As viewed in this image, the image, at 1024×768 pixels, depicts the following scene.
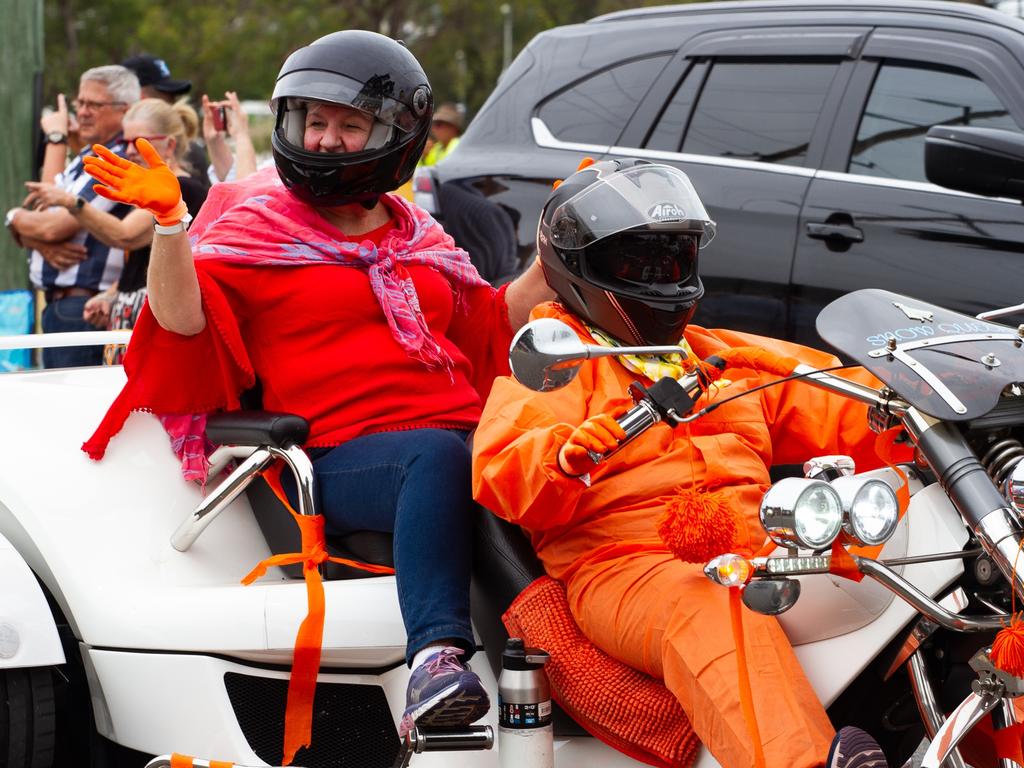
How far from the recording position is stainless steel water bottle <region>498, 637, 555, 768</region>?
2787 millimetres

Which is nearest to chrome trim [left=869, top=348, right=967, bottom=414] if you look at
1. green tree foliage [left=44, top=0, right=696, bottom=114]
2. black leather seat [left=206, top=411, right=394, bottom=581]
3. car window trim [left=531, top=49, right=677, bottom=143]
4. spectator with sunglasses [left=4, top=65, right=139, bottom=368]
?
black leather seat [left=206, top=411, right=394, bottom=581]

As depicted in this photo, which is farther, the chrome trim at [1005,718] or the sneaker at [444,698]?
the sneaker at [444,698]

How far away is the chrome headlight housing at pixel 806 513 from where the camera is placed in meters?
2.19

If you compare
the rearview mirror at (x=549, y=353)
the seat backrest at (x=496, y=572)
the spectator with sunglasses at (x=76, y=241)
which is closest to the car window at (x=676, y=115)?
the spectator with sunglasses at (x=76, y=241)

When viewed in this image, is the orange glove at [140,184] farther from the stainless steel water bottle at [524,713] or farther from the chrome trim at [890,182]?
the chrome trim at [890,182]

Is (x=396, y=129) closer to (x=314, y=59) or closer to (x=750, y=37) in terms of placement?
(x=314, y=59)

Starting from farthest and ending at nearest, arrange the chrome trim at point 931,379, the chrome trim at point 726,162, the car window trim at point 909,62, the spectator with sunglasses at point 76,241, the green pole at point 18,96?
the green pole at point 18,96 → the spectator with sunglasses at point 76,241 → the chrome trim at point 726,162 → the car window trim at point 909,62 → the chrome trim at point 931,379

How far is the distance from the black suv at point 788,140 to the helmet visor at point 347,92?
196 cm

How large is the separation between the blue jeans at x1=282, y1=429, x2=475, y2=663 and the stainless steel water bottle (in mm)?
220

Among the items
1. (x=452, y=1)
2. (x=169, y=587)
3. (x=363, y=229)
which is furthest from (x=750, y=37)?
(x=452, y=1)

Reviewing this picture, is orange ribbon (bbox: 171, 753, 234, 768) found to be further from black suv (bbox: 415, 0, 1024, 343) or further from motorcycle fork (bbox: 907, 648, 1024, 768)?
black suv (bbox: 415, 0, 1024, 343)

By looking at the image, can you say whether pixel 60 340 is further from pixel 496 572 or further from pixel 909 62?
pixel 909 62

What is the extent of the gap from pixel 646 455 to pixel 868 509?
0.76 metres

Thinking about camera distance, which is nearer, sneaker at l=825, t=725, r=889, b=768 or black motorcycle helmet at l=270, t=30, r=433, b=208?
sneaker at l=825, t=725, r=889, b=768
